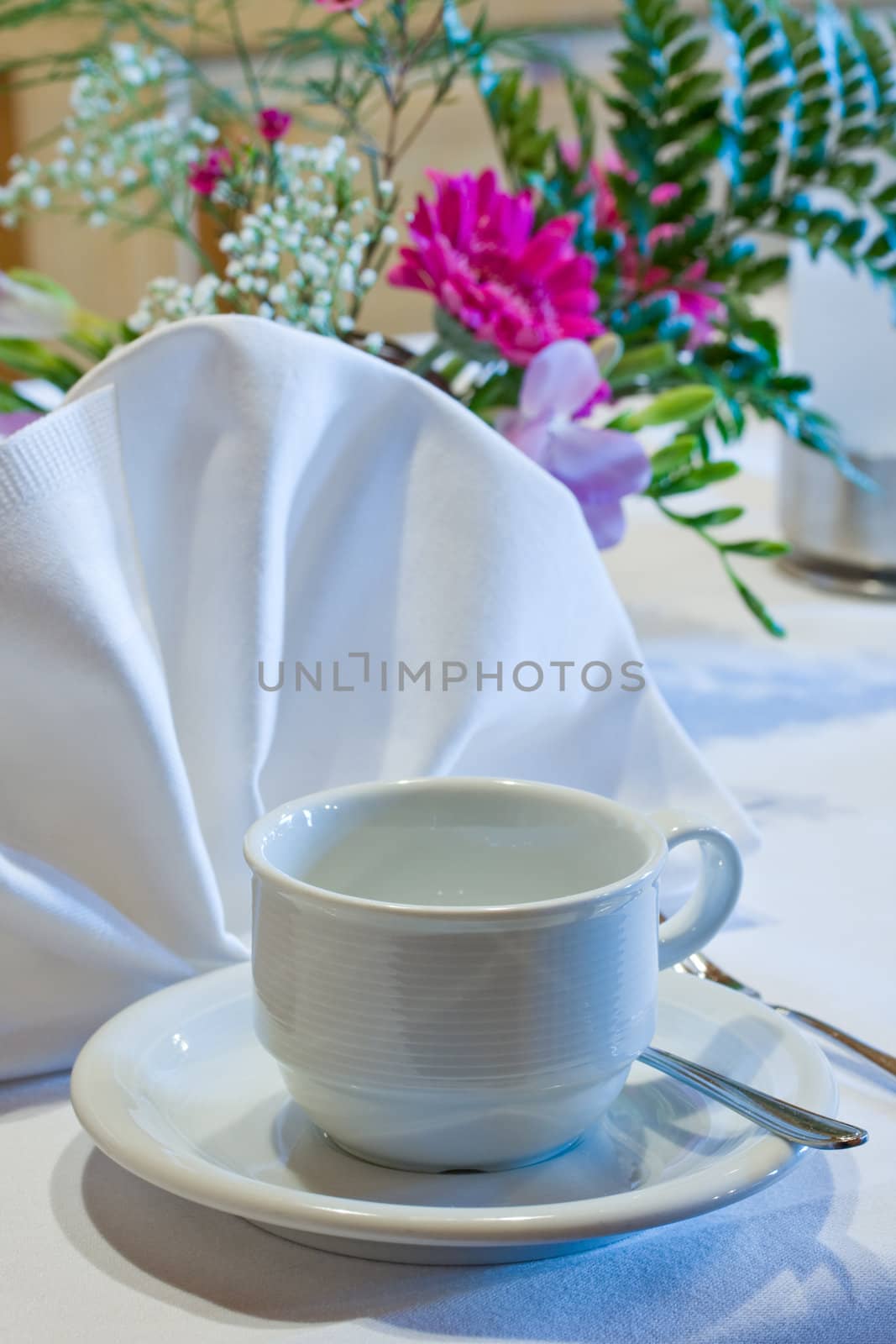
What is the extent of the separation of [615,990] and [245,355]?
0.69 feet

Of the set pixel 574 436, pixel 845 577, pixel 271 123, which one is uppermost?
pixel 271 123

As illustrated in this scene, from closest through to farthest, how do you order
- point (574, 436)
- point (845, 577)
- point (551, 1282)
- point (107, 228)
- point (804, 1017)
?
point (551, 1282), point (804, 1017), point (574, 436), point (845, 577), point (107, 228)

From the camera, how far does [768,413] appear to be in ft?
2.35

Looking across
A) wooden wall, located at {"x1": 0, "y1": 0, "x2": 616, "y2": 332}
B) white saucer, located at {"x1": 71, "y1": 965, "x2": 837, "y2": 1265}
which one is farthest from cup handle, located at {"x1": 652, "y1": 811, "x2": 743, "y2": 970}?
wooden wall, located at {"x1": 0, "y1": 0, "x2": 616, "y2": 332}

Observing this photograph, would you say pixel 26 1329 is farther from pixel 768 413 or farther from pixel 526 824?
pixel 768 413

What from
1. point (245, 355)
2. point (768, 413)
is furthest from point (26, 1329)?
point (768, 413)

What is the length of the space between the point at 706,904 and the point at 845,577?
23.0 inches

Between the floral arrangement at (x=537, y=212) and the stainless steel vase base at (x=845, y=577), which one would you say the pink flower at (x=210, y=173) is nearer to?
the floral arrangement at (x=537, y=212)

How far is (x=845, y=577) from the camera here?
2.90ft

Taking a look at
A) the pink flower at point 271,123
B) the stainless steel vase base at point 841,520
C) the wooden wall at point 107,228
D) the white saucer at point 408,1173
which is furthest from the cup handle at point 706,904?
the wooden wall at point 107,228

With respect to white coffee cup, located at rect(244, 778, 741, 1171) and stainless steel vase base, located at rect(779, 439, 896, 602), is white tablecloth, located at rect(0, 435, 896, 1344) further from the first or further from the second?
stainless steel vase base, located at rect(779, 439, 896, 602)

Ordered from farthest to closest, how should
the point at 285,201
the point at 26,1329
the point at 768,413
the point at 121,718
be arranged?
the point at 768,413, the point at 285,201, the point at 121,718, the point at 26,1329

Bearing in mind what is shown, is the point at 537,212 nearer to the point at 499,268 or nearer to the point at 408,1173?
the point at 499,268

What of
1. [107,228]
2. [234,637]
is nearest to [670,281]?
[234,637]
